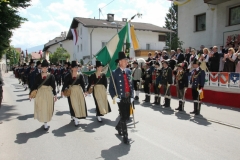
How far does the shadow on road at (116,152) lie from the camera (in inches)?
191

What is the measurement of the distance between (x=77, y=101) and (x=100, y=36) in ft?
97.7

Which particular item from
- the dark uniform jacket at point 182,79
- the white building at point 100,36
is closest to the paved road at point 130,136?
the dark uniform jacket at point 182,79

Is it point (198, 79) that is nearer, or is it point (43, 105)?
point (43, 105)

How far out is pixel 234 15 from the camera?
16766 millimetres

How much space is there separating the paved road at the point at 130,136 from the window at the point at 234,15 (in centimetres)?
1026

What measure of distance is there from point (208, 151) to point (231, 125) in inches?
100

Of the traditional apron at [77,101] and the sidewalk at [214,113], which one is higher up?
the traditional apron at [77,101]

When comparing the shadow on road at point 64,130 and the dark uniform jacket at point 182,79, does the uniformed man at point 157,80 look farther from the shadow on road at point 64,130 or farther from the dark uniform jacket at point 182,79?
the shadow on road at point 64,130

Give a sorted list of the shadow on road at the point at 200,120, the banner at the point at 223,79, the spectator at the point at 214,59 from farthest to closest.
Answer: the spectator at the point at 214,59 < the banner at the point at 223,79 < the shadow on road at the point at 200,120

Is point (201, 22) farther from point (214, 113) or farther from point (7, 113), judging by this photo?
point (7, 113)

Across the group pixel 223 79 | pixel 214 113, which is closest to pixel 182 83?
pixel 214 113

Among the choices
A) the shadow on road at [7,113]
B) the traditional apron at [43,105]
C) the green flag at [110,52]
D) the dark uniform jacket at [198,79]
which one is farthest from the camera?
the shadow on road at [7,113]

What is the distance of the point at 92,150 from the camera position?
523 cm

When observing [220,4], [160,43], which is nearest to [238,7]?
[220,4]
